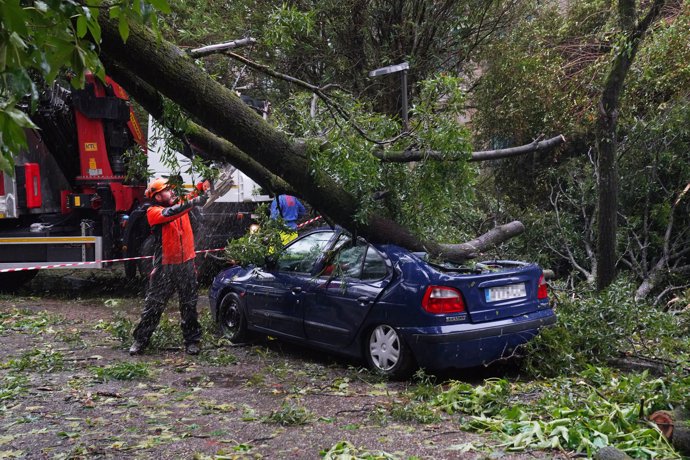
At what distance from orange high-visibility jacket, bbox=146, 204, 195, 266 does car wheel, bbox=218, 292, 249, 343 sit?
0.84m

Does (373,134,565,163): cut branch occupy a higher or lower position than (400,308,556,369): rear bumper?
higher

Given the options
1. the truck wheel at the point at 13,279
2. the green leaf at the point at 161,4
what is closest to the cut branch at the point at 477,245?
the green leaf at the point at 161,4

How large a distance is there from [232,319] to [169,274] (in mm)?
1089

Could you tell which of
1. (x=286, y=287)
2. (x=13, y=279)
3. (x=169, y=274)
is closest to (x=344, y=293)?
(x=286, y=287)

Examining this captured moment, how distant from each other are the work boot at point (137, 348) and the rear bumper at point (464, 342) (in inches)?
121

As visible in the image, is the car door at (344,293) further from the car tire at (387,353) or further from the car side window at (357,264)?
the car tire at (387,353)

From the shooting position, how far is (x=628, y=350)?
6.30m

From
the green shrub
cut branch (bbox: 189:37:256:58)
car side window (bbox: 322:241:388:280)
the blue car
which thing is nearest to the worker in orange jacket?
the blue car

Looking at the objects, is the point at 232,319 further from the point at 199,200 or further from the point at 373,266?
the point at 373,266

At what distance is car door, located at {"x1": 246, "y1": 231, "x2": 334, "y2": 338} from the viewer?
7073 mm

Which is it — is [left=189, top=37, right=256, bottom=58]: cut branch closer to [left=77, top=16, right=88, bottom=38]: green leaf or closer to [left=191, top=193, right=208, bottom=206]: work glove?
[left=191, top=193, right=208, bottom=206]: work glove

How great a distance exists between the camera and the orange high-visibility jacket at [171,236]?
7297 mm

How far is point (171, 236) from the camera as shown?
736 centimetres

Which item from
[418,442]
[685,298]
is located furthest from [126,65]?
[685,298]
